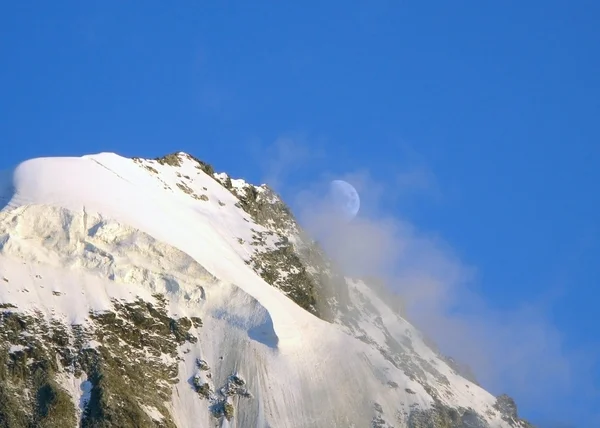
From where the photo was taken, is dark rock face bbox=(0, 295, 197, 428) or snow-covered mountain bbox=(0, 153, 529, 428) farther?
snow-covered mountain bbox=(0, 153, 529, 428)

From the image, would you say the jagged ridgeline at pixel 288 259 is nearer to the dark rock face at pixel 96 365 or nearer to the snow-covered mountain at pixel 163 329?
the snow-covered mountain at pixel 163 329

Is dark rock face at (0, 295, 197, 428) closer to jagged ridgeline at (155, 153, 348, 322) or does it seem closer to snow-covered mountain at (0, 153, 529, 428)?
snow-covered mountain at (0, 153, 529, 428)

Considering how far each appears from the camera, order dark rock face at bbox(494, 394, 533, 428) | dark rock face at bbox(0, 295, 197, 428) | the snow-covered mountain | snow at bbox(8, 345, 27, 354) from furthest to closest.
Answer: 1. dark rock face at bbox(494, 394, 533, 428)
2. the snow-covered mountain
3. snow at bbox(8, 345, 27, 354)
4. dark rock face at bbox(0, 295, 197, 428)

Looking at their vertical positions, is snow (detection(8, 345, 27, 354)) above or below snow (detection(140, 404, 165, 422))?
below

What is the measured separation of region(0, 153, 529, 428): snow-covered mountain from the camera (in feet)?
433

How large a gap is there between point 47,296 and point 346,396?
38876 mm

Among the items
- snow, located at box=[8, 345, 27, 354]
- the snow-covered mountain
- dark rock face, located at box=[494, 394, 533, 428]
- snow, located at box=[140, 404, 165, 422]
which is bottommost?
snow, located at box=[8, 345, 27, 354]

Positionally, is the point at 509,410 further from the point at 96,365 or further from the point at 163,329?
the point at 96,365

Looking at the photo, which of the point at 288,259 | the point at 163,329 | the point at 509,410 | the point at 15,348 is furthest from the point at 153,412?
the point at 509,410

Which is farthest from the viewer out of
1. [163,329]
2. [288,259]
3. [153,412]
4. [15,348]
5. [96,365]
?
[288,259]

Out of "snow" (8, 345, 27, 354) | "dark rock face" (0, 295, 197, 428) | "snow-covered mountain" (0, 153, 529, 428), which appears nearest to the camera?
"dark rock face" (0, 295, 197, 428)

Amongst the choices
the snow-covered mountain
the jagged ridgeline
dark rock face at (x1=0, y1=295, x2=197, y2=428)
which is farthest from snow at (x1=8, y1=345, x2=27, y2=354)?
the jagged ridgeline

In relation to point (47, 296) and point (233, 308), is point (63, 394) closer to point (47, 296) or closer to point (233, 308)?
point (47, 296)

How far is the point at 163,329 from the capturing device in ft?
472
